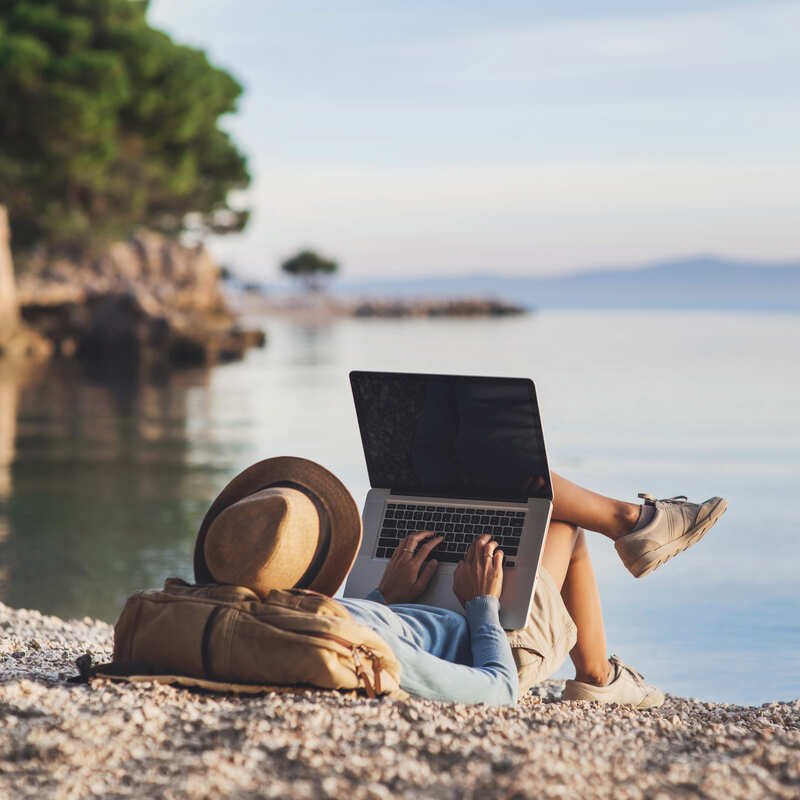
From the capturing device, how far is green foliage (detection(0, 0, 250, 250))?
93.3 feet

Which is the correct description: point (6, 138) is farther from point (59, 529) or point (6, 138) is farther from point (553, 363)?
point (59, 529)

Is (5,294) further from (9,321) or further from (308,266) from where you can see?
(308,266)

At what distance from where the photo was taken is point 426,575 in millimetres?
4070

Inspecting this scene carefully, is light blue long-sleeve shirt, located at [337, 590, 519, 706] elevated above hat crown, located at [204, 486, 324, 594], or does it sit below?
below

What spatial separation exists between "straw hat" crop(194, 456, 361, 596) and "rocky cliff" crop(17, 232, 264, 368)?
24167mm

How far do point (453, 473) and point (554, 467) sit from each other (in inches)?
290

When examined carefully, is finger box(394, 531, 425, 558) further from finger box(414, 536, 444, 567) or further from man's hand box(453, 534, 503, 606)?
man's hand box(453, 534, 503, 606)

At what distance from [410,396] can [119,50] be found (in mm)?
28243

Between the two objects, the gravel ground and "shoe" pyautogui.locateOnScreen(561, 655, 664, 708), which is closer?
the gravel ground

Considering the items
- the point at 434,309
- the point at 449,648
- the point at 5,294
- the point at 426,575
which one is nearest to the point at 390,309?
the point at 434,309

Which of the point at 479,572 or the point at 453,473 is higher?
the point at 453,473

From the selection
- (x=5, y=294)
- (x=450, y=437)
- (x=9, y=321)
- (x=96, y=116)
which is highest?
(x=96, y=116)

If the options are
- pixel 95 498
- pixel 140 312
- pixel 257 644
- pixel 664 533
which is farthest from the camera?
pixel 140 312

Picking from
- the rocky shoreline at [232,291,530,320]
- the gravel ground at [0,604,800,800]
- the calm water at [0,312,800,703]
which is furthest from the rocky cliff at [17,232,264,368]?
the rocky shoreline at [232,291,530,320]
